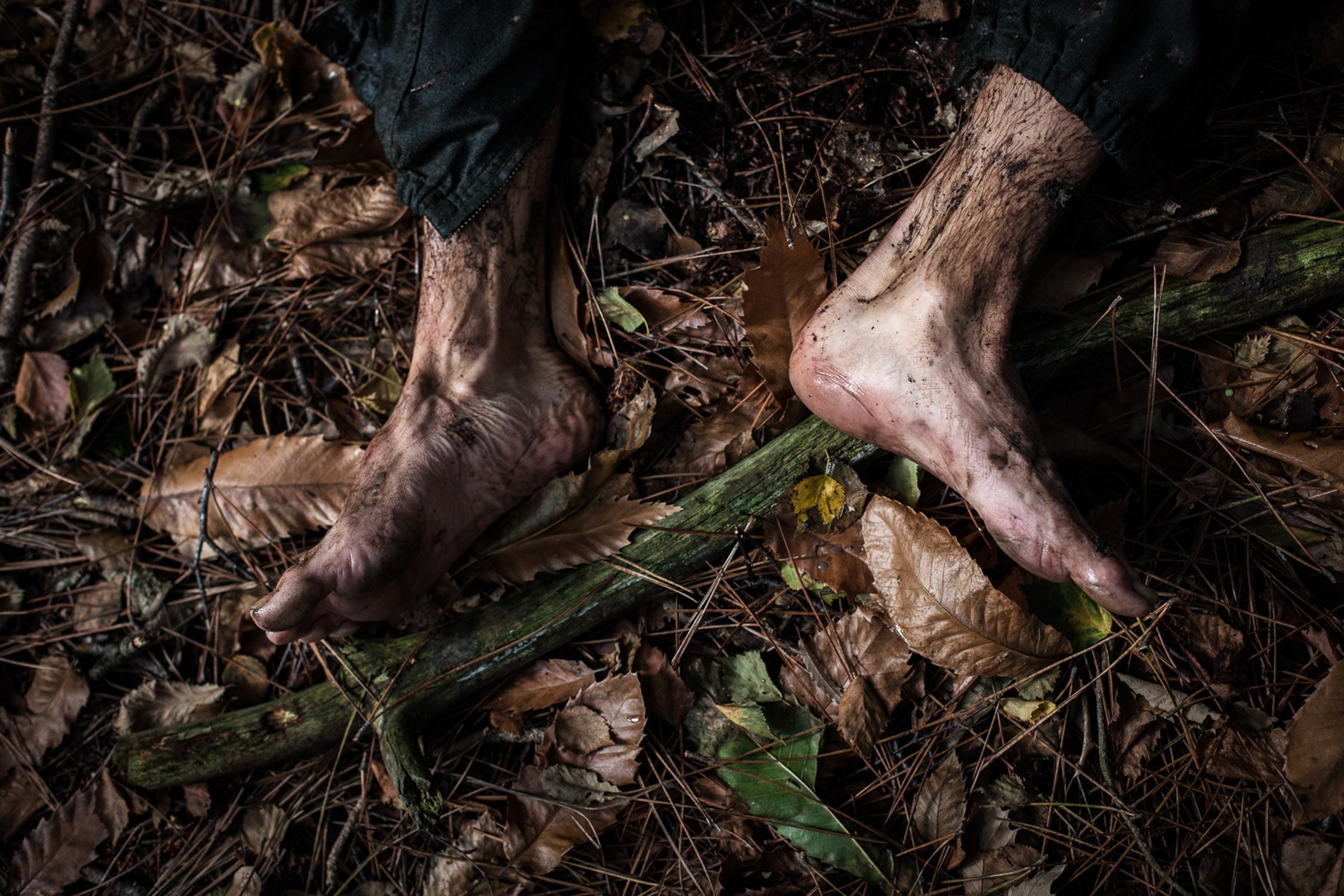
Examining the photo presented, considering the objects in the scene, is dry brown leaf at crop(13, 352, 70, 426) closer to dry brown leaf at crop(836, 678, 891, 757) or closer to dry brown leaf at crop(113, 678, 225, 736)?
dry brown leaf at crop(113, 678, 225, 736)

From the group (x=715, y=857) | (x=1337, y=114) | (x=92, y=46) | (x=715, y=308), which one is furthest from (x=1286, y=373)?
(x=92, y=46)

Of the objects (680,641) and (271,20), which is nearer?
(680,641)

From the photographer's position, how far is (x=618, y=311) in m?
1.65

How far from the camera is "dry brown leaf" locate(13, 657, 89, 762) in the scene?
1.70 meters

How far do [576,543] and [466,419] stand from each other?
1.19 ft

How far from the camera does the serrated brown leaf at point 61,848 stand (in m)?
1.60

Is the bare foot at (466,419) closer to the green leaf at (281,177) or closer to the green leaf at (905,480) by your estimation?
the green leaf at (281,177)

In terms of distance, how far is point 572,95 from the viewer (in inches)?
68.1

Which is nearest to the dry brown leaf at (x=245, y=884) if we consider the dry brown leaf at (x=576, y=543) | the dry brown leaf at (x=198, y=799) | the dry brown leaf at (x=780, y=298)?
the dry brown leaf at (x=198, y=799)

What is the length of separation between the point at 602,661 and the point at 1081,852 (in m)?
1.03

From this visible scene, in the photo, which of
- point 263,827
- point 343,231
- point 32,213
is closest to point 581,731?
point 263,827

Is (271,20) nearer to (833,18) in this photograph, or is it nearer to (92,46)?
(92,46)

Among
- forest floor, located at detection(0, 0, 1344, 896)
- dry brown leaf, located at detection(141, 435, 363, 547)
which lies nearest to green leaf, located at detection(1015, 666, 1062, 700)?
forest floor, located at detection(0, 0, 1344, 896)

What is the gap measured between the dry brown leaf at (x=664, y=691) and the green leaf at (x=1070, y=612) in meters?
0.74
